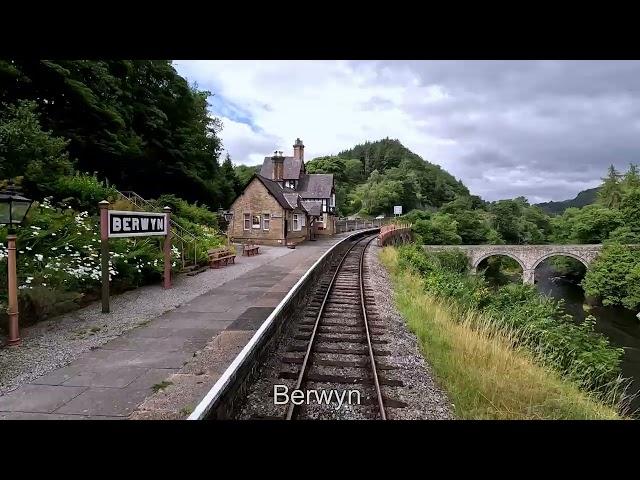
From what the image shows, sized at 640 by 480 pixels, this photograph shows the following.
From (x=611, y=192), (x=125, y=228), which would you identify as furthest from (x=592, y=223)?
(x=125, y=228)

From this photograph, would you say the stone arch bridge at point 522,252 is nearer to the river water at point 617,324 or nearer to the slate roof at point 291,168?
the river water at point 617,324

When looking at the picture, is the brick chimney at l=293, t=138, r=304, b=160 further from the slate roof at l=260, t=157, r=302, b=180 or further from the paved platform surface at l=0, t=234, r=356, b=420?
the paved platform surface at l=0, t=234, r=356, b=420

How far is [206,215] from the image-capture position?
2109cm

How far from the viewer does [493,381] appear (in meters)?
4.92

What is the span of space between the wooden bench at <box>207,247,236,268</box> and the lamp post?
8.16 m

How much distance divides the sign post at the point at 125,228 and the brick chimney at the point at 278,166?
92.2 feet

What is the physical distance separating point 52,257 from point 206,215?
13.0 meters

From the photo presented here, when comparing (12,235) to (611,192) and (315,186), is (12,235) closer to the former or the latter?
(315,186)

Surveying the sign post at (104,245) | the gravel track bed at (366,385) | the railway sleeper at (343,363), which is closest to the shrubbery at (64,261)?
the sign post at (104,245)

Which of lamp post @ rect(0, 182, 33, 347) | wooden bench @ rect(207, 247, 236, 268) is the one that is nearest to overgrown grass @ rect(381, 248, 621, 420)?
lamp post @ rect(0, 182, 33, 347)

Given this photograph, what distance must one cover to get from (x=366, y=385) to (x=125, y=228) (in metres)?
6.23
